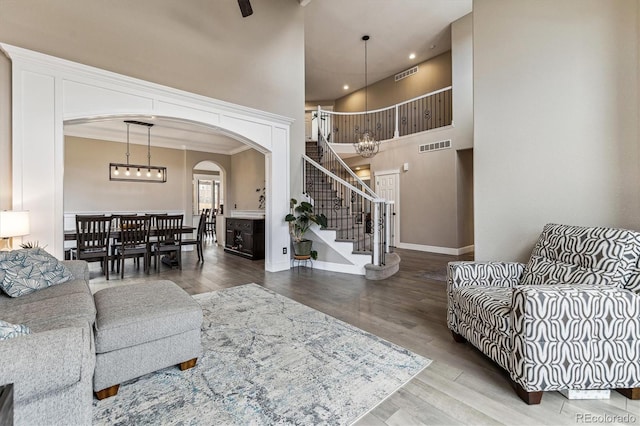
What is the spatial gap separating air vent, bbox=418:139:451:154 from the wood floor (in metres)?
3.06

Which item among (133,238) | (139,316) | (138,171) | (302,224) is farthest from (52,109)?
(138,171)

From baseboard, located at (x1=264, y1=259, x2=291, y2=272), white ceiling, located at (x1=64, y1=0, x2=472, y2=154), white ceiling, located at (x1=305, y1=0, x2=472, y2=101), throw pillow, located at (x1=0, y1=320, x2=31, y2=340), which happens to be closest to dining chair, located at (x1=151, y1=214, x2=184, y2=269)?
baseboard, located at (x1=264, y1=259, x2=291, y2=272)

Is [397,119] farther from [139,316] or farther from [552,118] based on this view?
[139,316]

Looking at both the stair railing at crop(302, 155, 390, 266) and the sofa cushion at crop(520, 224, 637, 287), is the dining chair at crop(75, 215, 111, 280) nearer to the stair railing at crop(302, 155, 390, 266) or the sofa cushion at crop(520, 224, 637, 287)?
the stair railing at crop(302, 155, 390, 266)

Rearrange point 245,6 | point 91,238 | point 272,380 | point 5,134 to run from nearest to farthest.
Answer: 1. point 272,380
2. point 5,134
3. point 245,6
4. point 91,238

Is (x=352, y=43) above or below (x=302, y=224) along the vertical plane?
above

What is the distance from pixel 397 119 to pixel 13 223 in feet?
26.2

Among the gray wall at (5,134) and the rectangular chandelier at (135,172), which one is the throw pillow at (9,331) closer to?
the gray wall at (5,134)

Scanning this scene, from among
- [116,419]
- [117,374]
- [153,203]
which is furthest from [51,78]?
[153,203]

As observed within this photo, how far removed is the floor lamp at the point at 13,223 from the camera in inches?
107

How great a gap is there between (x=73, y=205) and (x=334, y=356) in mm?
7711

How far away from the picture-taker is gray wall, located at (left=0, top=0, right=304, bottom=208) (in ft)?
10.6

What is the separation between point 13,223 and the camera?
2.76 meters

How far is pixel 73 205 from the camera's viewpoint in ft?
22.2
